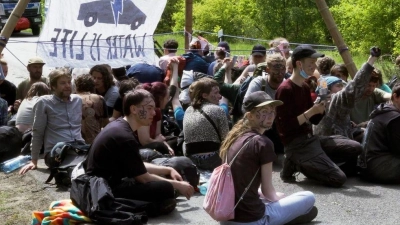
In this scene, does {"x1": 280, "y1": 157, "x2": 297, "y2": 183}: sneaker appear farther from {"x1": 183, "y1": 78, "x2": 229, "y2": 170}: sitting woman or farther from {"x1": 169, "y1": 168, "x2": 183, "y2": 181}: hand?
{"x1": 169, "y1": 168, "x2": 183, "y2": 181}: hand

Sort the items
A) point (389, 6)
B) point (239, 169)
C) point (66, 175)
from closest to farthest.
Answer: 1. point (239, 169)
2. point (66, 175)
3. point (389, 6)

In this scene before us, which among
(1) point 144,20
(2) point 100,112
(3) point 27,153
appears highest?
(1) point 144,20

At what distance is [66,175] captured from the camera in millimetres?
8180

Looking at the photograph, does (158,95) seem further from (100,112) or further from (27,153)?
(27,153)

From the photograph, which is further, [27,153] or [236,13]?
[236,13]

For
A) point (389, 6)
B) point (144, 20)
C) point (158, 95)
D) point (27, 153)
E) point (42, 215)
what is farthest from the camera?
point (389, 6)

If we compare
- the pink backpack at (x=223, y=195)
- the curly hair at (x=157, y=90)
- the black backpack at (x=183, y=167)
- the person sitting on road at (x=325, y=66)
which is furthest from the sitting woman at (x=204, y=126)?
the pink backpack at (x=223, y=195)

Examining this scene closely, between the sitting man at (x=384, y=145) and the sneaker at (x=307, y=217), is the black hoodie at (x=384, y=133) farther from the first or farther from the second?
the sneaker at (x=307, y=217)

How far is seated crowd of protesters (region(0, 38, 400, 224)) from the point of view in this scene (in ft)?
21.2

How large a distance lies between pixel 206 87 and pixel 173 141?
1206 millimetres

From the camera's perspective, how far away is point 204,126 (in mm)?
8445

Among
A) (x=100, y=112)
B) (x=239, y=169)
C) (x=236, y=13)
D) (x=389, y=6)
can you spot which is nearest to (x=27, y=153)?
(x=100, y=112)

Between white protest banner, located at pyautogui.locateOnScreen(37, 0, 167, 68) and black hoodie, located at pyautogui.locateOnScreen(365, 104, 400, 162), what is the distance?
405 centimetres

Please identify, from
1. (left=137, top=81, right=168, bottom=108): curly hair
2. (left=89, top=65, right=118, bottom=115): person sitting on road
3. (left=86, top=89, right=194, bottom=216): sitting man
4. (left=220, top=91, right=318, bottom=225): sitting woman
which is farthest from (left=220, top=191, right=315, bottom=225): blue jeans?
(left=89, top=65, right=118, bottom=115): person sitting on road
